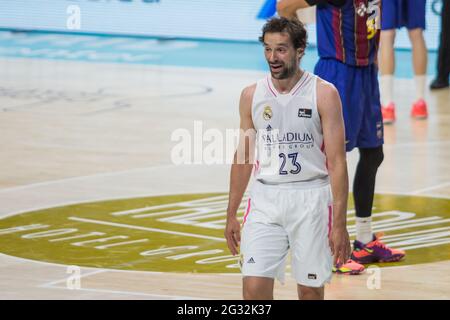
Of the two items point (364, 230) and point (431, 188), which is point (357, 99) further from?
point (431, 188)

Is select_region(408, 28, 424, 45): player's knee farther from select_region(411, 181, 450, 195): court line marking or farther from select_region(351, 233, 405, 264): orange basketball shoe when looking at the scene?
select_region(351, 233, 405, 264): orange basketball shoe

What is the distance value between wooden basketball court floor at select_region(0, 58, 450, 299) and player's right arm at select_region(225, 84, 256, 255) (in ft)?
3.48

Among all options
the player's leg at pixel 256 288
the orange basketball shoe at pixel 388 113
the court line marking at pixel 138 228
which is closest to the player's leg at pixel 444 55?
the orange basketball shoe at pixel 388 113

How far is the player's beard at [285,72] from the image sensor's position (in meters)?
5.54

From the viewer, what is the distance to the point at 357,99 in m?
7.50

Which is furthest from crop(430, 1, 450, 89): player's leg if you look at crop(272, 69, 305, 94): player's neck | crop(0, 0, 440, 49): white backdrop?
crop(272, 69, 305, 94): player's neck

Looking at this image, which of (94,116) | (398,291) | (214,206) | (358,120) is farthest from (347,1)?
(94,116)

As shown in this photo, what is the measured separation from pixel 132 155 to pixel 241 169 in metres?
5.78

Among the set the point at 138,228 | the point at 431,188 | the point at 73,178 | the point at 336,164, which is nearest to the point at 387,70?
the point at 431,188

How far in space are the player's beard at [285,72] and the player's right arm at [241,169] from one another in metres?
0.18

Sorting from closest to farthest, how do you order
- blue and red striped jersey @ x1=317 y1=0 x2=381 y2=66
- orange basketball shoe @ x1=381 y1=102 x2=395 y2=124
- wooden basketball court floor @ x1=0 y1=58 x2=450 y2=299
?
wooden basketball court floor @ x1=0 y1=58 x2=450 y2=299, blue and red striped jersey @ x1=317 y1=0 x2=381 y2=66, orange basketball shoe @ x1=381 y1=102 x2=395 y2=124

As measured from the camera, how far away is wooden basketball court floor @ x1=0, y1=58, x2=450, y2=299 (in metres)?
6.96
